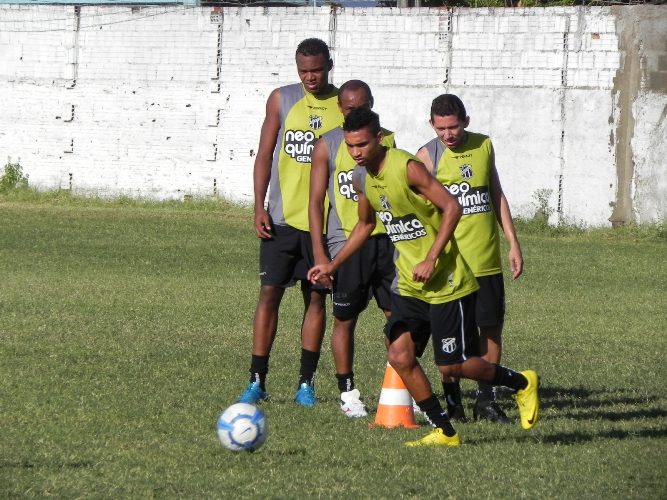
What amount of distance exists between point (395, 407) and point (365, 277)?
91 cm

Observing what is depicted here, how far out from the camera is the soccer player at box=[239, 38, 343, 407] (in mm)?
8609

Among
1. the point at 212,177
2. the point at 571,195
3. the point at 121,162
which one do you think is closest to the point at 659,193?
the point at 571,195

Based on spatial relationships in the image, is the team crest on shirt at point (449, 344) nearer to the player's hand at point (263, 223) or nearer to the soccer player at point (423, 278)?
the soccer player at point (423, 278)

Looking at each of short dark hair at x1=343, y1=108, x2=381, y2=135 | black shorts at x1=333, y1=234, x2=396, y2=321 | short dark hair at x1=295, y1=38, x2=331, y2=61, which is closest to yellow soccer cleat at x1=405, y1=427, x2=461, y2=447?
black shorts at x1=333, y1=234, x2=396, y2=321

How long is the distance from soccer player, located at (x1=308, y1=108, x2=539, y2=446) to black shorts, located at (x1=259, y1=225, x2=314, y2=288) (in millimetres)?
1380

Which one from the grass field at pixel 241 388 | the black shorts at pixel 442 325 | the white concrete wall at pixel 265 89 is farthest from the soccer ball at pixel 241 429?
the white concrete wall at pixel 265 89

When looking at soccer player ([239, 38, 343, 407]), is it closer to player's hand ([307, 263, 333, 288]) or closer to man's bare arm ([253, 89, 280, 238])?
man's bare arm ([253, 89, 280, 238])

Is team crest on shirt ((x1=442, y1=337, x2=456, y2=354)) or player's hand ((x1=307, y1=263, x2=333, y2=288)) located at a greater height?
player's hand ((x1=307, y1=263, x2=333, y2=288))

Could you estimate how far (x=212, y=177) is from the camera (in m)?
26.3

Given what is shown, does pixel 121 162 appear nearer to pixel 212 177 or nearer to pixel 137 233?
pixel 212 177

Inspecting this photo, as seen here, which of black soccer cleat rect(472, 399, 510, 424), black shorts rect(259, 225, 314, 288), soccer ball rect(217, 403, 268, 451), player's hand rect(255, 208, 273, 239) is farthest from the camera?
black shorts rect(259, 225, 314, 288)

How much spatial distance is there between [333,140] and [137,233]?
13.4 meters

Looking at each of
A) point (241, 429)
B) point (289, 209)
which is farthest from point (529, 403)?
point (289, 209)

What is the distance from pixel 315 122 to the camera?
338 inches
